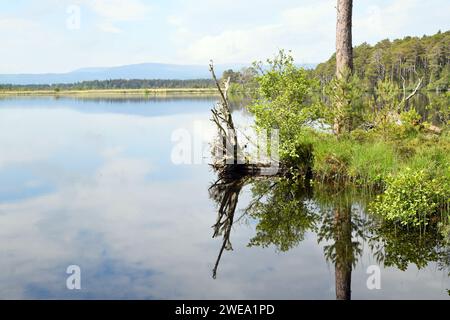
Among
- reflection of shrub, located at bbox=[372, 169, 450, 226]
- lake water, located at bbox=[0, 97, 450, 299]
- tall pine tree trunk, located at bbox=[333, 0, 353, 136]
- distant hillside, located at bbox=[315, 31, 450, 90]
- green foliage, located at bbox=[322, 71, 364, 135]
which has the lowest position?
lake water, located at bbox=[0, 97, 450, 299]

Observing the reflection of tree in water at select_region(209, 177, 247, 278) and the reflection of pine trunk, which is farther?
the reflection of tree in water at select_region(209, 177, 247, 278)

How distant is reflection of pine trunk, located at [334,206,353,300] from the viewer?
7.54 meters

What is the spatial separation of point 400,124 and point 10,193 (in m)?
11.4

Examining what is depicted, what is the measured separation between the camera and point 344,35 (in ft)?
51.5

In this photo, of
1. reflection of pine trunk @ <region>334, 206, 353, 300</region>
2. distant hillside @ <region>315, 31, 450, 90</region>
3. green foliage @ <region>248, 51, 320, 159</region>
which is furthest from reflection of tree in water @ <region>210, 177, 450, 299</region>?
distant hillside @ <region>315, 31, 450, 90</region>

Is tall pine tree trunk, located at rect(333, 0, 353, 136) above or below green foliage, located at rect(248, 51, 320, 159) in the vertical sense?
above

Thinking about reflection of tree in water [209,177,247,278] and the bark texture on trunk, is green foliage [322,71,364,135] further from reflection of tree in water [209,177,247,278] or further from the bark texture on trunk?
reflection of tree in water [209,177,247,278]

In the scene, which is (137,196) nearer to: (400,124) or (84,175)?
(84,175)

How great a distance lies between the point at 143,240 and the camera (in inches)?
400

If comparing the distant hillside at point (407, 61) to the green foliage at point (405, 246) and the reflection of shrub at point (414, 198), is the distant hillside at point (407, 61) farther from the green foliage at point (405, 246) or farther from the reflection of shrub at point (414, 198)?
the green foliage at point (405, 246)

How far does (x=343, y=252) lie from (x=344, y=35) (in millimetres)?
8752

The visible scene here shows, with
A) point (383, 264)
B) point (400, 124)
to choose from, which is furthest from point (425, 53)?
point (383, 264)

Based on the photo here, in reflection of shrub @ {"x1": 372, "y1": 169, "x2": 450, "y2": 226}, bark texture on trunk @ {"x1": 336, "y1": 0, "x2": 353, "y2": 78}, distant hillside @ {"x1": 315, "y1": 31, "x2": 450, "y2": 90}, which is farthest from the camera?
distant hillside @ {"x1": 315, "y1": 31, "x2": 450, "y2": 90}

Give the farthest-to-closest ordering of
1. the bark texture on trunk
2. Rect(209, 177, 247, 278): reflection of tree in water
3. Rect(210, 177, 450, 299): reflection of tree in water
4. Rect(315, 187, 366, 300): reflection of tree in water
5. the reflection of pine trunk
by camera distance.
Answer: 1. the bark texture on trunk
2. Rect(209, 177, 247, 278): reflection of tree in water
3. Rect(210, 177, 450, 299): reflection of tree in water
4. Rect(315, 187, 366, 300): reflection of tree in water
5. the reflection of pine trunk
